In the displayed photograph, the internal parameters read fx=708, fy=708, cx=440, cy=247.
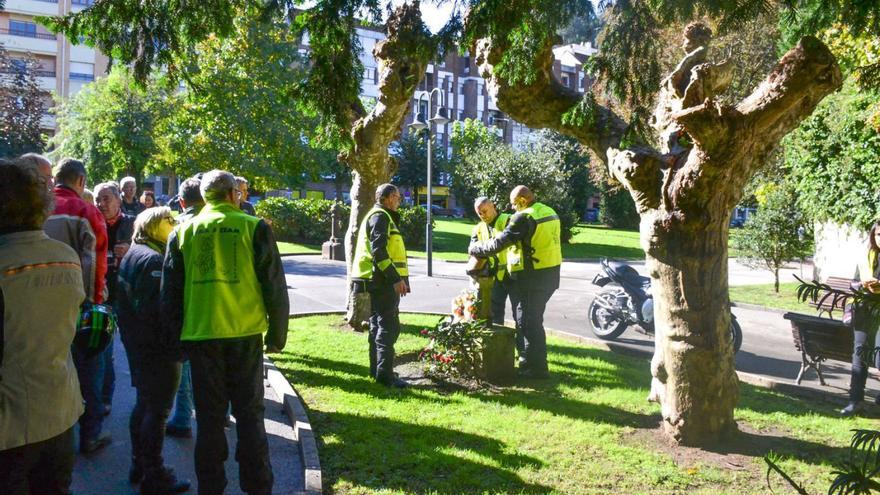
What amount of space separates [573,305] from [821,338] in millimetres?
6925

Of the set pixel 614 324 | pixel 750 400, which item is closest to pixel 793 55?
pixel 750 400

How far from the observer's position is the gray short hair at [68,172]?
5.02m

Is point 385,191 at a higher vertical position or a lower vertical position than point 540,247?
higher

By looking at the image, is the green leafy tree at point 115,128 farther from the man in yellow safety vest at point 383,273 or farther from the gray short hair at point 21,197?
the gray short hair at point 21,197

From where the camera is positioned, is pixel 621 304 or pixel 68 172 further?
pixel 621 304

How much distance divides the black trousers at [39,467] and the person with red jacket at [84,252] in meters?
2.00

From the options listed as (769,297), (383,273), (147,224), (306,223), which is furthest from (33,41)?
(147,224)

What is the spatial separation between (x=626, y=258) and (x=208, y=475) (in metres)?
26.4

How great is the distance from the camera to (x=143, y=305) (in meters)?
4.29

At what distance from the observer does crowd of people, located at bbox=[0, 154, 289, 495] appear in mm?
2752

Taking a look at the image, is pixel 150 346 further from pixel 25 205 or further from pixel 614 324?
pixel 614 324

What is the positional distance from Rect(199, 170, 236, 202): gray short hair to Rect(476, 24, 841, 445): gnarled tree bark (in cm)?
227

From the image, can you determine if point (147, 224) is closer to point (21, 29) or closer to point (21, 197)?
point (21, 197)

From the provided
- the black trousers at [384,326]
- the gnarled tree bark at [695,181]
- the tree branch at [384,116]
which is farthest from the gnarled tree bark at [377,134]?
the gnarled tree bark at [695,181]
